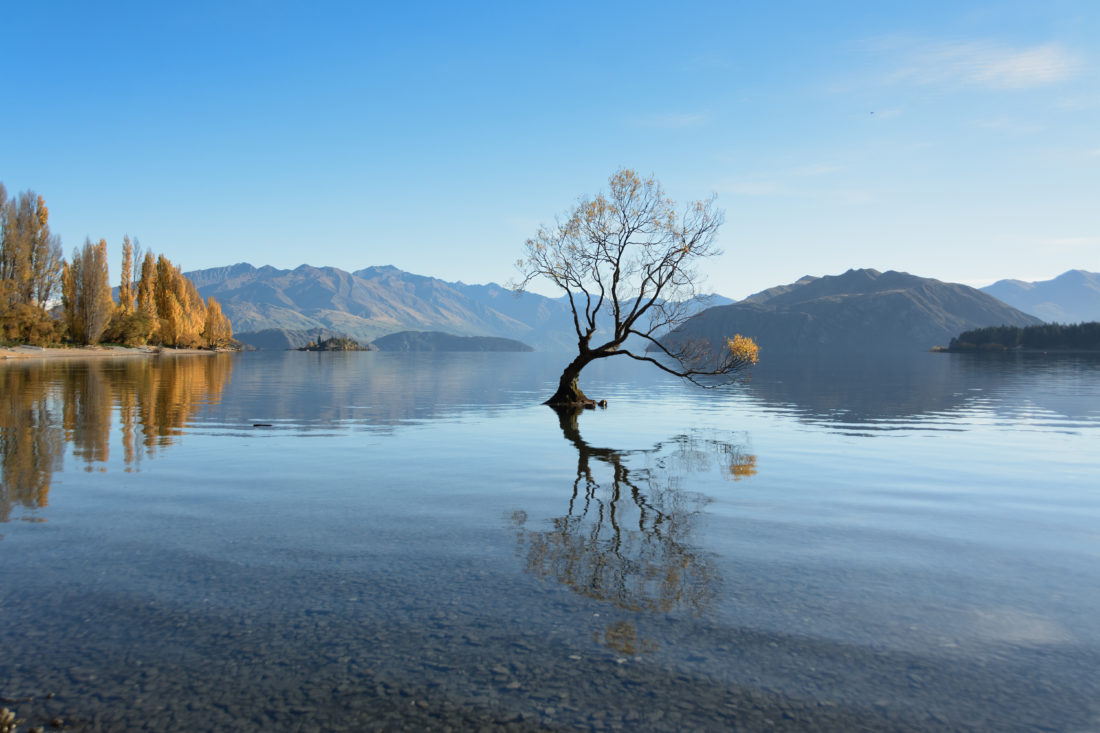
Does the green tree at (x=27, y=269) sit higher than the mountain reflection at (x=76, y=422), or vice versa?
the green tree at (x=27, y=269)

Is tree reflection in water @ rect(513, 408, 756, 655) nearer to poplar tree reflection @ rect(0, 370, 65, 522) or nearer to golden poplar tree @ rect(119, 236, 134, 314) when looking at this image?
poplar tree reflection @ rect(0, 370, 65, 522)

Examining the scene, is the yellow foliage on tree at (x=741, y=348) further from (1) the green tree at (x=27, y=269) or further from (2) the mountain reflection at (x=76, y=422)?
(1) the green tree at (x=27, y=269)

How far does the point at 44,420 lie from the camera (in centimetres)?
3147

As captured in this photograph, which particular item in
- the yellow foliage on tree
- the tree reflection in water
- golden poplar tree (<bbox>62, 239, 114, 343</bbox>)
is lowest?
the tree reflection in water

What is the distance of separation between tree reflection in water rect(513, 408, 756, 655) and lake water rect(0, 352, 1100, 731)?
81mm

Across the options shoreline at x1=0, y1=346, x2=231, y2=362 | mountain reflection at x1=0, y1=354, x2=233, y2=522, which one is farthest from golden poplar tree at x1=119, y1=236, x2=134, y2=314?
mountain reflection at x1=0, y1=354, x2=233, y2=522

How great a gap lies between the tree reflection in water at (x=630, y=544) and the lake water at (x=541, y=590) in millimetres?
81

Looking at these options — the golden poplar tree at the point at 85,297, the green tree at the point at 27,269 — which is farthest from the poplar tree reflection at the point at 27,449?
the golden poplar tree at the point at 85,297

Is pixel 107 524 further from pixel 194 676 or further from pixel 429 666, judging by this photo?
pixel 429 666

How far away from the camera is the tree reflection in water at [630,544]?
9992 mm

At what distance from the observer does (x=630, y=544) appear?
12992mm

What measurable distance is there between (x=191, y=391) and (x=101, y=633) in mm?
51968

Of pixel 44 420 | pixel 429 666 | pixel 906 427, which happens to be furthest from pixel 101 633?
pixel 906 427

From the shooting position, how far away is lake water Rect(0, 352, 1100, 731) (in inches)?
277
